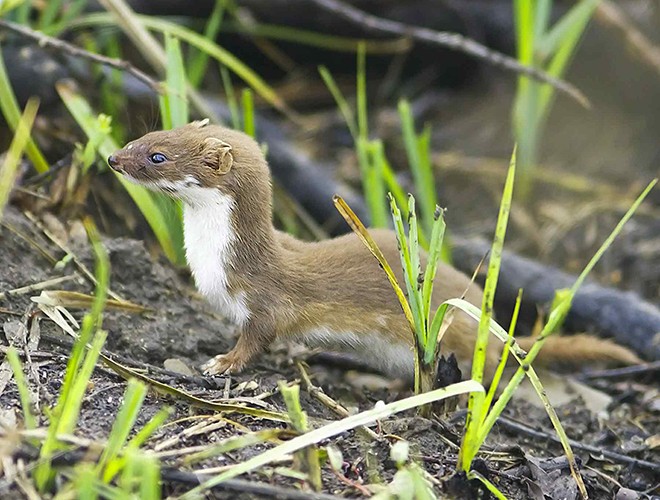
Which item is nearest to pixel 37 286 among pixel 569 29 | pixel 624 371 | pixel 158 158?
pixel 158 158

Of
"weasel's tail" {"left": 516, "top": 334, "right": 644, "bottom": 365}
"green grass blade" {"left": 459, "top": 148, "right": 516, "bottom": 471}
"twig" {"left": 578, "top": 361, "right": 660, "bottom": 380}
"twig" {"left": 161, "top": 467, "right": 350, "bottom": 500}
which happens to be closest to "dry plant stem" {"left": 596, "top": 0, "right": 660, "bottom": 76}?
"twig" {"left": 578, "top": 361, "right": 660, "bottom": 380}

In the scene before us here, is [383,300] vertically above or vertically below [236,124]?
below

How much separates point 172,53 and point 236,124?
1.32 feet

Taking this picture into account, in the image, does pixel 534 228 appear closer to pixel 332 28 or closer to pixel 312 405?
pixel 332 28

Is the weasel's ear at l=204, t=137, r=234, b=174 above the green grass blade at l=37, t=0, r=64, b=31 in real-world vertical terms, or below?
below

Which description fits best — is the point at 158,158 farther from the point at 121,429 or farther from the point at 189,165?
the point at 121,429

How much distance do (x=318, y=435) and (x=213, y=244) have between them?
3.45 feet

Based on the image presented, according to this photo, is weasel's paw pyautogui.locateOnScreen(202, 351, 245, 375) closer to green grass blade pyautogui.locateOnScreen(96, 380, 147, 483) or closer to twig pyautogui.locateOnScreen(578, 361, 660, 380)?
green grass blade pyautogui.locateOnScreen(96, 380, 147, 483)

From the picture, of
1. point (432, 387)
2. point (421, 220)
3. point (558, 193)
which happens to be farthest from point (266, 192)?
point (558, 193)

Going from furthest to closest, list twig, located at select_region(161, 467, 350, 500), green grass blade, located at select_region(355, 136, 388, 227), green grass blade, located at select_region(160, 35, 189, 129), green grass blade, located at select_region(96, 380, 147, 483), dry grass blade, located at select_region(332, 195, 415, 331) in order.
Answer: green grass blade, located at select_region(355, 136, 388, 227) < green grass blade, located at select_region(160, 35, 189, 129) < dry grass blade, located at select_region(332, 195, 415, 331) < twig, located at select_region(161, 467, 350, 500) < green grass blade, located at select_region(96, 380, 147, 483)

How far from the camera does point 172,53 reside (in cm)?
402

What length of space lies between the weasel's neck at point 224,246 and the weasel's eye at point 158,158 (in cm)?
15

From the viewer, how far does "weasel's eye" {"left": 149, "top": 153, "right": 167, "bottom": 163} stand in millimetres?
3213

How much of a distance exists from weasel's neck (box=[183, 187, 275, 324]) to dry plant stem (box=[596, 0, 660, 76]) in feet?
10.4
